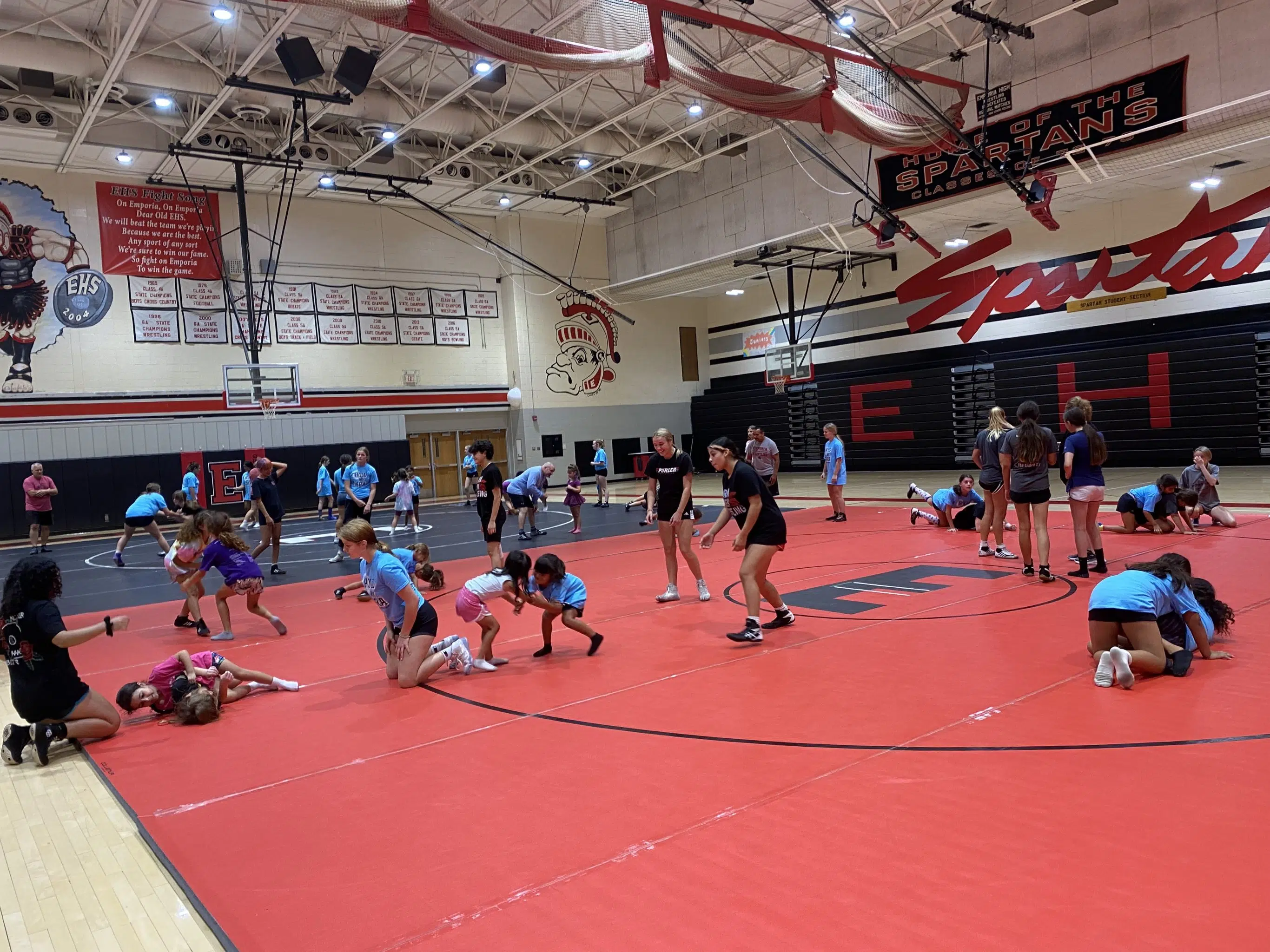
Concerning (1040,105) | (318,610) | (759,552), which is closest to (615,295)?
(1040,105)

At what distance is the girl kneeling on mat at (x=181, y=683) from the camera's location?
20.5ft

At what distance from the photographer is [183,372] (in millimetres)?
24156

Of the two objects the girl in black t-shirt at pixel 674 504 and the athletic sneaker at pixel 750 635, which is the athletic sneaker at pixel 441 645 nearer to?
the athletic sneaker at pixel 750 635

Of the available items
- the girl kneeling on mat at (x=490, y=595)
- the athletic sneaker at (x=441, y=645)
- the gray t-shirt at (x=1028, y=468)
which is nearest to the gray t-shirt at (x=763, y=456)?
the gray t-shirt at (x=1028, y=468)

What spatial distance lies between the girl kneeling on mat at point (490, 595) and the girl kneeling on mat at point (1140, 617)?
4083 millimetres

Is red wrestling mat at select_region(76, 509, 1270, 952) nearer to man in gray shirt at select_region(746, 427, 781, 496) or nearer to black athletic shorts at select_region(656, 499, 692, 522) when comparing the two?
black athletic shorts at select_region(656, 499, 692, 522)

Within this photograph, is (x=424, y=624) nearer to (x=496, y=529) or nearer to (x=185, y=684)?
(x=185, y=684)

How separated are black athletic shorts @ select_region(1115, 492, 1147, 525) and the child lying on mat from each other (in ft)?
36.1

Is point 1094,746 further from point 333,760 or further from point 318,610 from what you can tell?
point 318,610

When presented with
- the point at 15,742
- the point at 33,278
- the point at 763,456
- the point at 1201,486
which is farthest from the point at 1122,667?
Answer: the point at 33,278

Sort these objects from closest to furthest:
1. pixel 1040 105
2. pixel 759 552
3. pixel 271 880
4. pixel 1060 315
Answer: pixel 271 880
pixel 759 552
pixel 1040 105
pixel 1060 315

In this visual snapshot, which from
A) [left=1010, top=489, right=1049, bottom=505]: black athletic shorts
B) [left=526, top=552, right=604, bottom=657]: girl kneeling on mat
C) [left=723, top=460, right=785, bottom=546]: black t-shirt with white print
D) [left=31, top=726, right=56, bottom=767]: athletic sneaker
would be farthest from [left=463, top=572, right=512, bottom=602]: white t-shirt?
[left=1010, top=489, right=1049, bottom=505]: black athletic shorts

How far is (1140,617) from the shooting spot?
5562 mm

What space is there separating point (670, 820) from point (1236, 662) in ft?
13.8
